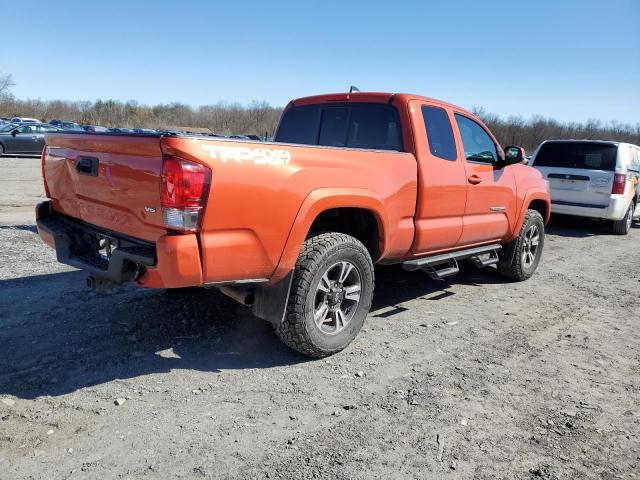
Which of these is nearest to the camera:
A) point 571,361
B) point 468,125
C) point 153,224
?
point 153,224

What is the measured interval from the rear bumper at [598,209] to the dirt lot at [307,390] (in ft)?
18.4

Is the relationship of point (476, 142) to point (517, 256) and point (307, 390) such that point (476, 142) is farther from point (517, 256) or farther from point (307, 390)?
point (307, 390)

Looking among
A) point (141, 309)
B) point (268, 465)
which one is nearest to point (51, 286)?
point (141, 309)

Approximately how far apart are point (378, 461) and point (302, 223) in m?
1.58

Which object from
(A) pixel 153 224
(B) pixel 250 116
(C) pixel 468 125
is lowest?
(A) pixel 153 224

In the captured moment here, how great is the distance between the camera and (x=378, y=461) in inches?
105

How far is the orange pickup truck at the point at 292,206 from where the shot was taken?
3.03 metres

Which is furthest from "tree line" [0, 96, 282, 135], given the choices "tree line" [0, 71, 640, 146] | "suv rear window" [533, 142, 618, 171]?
"suv rear window" [533, 142, 618, 171]

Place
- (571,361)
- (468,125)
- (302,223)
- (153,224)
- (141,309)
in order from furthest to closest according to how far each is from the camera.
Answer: (468,125) → (141,309) → (571,361) → (302,223) → (153,224)

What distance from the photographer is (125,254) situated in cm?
321

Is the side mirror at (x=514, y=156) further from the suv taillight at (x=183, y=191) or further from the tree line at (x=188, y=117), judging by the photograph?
the tree line at (x=188, y=117)

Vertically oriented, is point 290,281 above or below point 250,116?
below

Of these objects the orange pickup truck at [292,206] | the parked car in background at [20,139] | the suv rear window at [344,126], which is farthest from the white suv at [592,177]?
the parked car in background at [20,139]

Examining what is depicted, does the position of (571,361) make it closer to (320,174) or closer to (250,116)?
(320,174)
